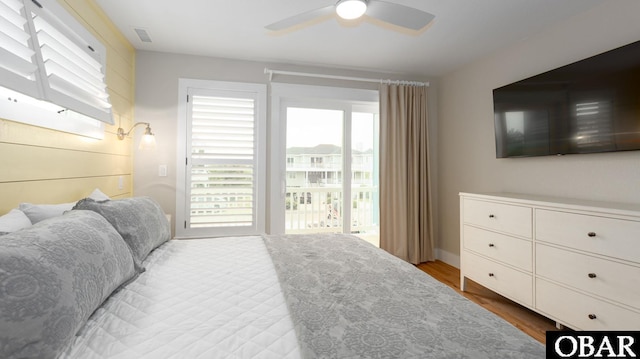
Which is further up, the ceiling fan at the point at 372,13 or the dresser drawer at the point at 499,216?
the ceiling fan at the point at 372,13

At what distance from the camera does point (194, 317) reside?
98 centimetres

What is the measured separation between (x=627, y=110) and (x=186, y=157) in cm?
373

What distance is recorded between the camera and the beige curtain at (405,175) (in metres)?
3.61

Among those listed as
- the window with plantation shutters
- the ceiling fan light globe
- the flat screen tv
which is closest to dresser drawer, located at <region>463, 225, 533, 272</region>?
the flat screen tv

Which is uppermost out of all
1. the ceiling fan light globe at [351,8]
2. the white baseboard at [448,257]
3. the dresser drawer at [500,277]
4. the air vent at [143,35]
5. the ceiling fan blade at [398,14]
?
the air vent at [143,35]

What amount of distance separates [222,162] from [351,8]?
2172mm

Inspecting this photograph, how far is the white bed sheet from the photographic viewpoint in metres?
0.81

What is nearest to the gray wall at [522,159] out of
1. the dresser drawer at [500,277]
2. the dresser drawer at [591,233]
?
the dresser drawer at [591,233]

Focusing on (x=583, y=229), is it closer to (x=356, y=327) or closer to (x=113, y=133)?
(x=356, y=327)

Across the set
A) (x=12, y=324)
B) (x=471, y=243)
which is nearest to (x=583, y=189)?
(x=471, y=243)

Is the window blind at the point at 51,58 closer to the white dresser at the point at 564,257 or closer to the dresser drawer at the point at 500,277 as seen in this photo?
the white dresser at the point at 564,257

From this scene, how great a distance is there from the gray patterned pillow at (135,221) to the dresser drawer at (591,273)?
8.48 feet

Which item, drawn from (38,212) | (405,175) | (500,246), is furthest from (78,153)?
(500,246)

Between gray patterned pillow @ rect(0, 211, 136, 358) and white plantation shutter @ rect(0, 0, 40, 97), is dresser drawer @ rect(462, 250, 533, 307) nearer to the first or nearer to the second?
gray patterned pillow @ rect(0, 211, 136, 358)
